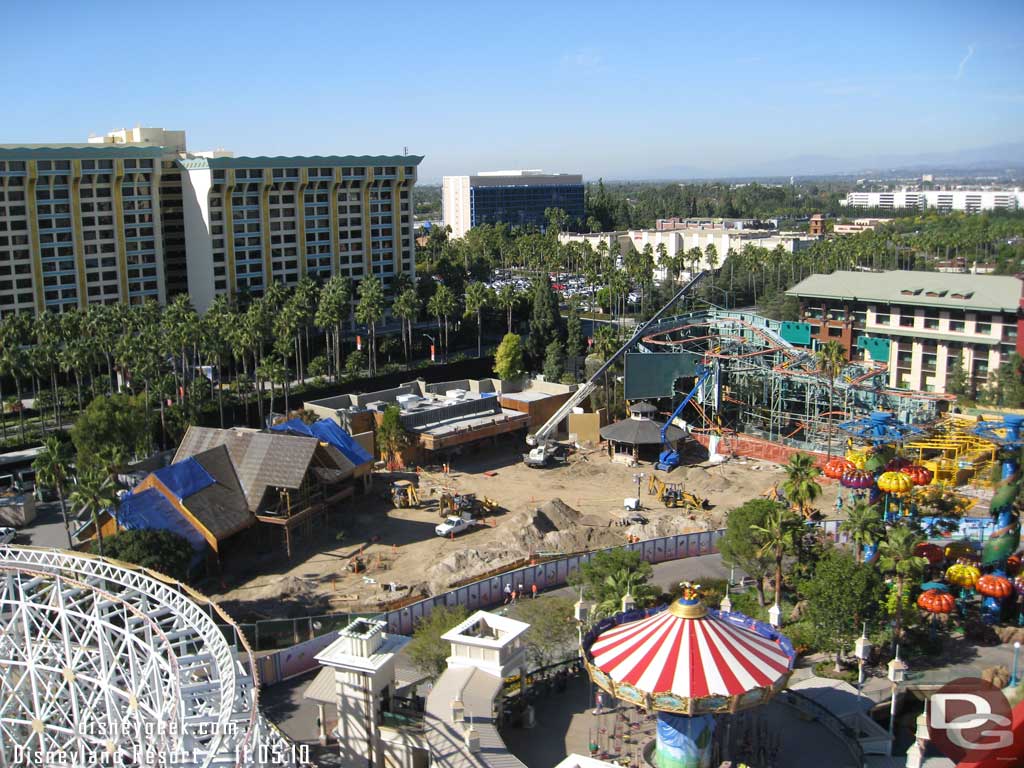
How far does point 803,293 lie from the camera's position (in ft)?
304

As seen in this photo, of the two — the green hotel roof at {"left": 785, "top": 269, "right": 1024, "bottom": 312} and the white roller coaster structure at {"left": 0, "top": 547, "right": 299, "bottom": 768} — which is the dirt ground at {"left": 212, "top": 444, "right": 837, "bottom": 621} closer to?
the white roller coaster structure at {"left": 0, "top": 547, "right": 299, "bottom": 768}

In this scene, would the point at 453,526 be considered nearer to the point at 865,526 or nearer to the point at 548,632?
the point at 548,632

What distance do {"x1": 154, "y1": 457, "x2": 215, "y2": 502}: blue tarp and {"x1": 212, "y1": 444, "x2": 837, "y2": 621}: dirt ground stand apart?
4712mm

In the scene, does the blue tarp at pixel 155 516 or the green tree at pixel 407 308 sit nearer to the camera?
the blue tarp at pixel 155 516

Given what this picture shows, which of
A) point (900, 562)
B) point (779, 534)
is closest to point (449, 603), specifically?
point (779, 534)

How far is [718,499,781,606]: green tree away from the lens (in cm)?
4281

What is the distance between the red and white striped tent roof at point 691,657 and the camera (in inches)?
1105

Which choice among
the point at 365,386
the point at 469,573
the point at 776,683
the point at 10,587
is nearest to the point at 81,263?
the point at 365,386

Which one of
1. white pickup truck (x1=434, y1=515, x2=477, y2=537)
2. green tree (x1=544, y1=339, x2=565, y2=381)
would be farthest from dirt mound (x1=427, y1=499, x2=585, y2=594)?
green tree (x1=544, y1=339, x2=565, y2=381)

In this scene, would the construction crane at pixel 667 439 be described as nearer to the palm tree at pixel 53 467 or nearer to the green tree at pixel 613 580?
the green tree at pixel 613 580

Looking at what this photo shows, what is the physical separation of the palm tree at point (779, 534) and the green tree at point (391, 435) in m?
29.3

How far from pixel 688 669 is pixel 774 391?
1800 inches

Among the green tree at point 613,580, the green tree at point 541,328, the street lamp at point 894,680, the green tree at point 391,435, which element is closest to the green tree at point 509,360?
the green tree at point 541,328

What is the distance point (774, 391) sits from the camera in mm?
71250
